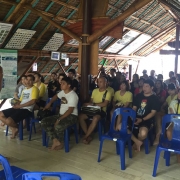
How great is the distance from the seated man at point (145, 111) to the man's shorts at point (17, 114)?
5.84 ft

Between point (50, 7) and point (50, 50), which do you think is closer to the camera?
point (50, 7)

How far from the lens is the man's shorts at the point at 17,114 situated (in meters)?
3.79

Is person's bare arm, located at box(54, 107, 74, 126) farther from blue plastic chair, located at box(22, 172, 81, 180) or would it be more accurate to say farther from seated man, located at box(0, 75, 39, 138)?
blue plastic chair, located at box(22, 172, 81, 180)

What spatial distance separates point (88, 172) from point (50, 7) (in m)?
4.32

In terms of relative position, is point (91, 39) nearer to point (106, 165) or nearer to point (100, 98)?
point (100, 98)

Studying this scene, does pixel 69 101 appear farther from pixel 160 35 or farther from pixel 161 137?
pixel 160 35

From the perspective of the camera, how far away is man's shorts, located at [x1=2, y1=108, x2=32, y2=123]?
12.4ft

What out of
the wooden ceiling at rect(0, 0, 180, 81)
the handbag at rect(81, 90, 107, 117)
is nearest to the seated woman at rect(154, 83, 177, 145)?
the handbag at rect(81, 90, 107, 117)

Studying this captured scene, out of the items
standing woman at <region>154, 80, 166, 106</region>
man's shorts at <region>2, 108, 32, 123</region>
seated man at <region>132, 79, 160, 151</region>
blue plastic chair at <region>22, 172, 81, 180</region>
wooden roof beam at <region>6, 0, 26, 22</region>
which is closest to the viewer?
blue plastic chair at <region>22, 172, 81, 180</region>

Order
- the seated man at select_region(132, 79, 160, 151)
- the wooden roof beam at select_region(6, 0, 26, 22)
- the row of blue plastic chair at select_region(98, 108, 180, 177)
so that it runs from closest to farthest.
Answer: the row of blue plastic chair at select_region(98, 108, 180, 177)
the seated man at select_region(132, 79, 160, 151)
the wooden roof beam at select_region(6, 0, 26, 22)

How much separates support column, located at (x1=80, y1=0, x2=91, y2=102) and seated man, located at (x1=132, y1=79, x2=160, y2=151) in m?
1.21

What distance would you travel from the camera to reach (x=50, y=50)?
7.29 meters

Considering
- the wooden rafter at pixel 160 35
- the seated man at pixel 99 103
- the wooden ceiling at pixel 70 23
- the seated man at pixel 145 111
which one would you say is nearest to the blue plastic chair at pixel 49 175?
the seated man at pixel 145 111

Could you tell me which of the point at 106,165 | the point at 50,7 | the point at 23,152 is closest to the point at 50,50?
the point at 50,7
